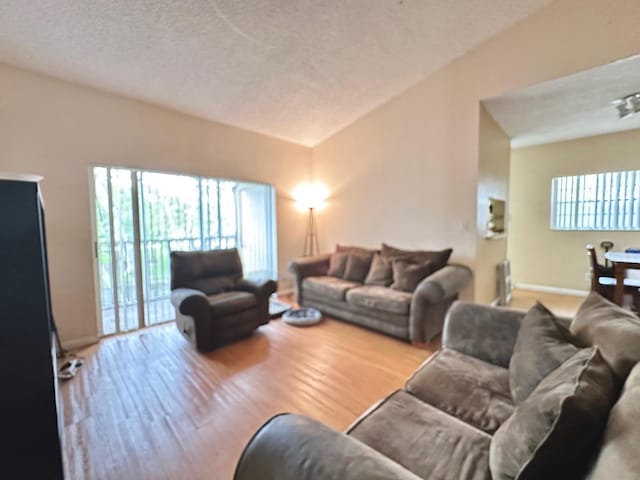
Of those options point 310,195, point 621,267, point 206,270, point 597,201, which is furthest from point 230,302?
point 597,201

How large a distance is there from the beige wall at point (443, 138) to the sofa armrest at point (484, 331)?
1.71 metres

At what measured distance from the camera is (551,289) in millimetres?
4664

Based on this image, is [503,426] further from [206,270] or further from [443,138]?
[443,138]

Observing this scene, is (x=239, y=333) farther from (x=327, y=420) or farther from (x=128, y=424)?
(x=327, y=420)

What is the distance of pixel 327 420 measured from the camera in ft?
5.97

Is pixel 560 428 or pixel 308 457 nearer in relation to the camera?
pixel 560 428

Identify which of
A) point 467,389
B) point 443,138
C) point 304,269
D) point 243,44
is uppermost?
point 243,44

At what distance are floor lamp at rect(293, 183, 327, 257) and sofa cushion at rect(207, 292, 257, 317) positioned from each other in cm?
205

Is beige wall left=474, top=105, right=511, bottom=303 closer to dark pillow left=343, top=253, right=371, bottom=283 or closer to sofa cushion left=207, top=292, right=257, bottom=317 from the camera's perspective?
dark pillow left=343, top=253, right=371, bottom=283

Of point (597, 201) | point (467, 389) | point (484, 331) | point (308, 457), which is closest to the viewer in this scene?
point (308, 457)

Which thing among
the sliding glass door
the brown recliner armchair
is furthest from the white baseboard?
the brown recliner armchair

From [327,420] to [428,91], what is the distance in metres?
3.62

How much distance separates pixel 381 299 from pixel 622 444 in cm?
245

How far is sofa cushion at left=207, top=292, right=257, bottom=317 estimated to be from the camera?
2814 millimetres
